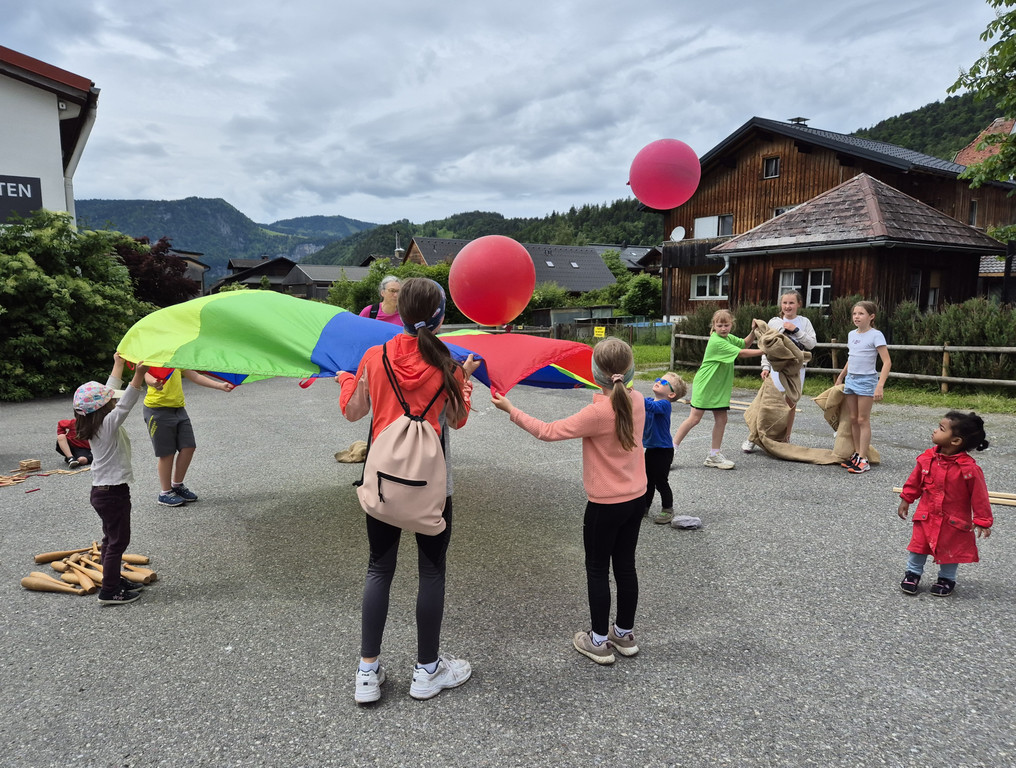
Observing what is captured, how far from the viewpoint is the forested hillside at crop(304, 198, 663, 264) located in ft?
314

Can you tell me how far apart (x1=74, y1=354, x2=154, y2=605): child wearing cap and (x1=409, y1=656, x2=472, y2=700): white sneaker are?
208cm

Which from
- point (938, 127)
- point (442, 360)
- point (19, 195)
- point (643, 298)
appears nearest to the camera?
point (442, 360)

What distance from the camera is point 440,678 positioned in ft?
9.40

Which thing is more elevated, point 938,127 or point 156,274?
point 938,127

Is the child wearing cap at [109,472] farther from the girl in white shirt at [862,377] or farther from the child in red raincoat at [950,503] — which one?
the girl in white shirt at [862,377]

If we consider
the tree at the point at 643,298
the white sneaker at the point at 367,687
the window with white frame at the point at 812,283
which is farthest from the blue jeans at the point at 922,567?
the tree at the point at 643,298

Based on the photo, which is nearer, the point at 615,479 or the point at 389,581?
the point at 389,581

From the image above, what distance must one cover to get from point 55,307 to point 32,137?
5.00 m

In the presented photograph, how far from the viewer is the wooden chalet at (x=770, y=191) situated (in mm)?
22766

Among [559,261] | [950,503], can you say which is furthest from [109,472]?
[559,261]

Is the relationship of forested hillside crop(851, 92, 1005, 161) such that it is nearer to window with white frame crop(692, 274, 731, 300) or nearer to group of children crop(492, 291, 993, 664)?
window with white frame crop(692, 274, 731, 300)

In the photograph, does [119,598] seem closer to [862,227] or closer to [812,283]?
[862,227]

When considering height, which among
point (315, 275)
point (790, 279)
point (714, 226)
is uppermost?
point (315, 275)

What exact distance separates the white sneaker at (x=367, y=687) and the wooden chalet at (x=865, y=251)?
16.1m
